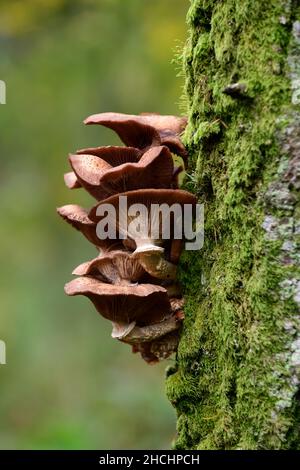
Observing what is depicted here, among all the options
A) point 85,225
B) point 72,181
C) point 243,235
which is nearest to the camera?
point 243,235

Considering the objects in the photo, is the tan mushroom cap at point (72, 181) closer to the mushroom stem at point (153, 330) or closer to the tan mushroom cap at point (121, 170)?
the tan mushroom cap at point (121, 170)

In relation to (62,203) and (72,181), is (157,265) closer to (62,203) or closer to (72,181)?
(72,181)

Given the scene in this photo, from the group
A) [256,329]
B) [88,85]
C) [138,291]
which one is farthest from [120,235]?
[88,85]

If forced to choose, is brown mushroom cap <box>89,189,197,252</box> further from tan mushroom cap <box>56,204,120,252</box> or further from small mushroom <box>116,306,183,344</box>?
small mushroom <box>116,306,183,344</box>

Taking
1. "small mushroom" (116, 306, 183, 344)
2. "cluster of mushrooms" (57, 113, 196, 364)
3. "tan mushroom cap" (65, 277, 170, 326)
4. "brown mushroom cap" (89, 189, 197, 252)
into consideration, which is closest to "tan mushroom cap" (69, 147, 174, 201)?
"cluster of mushrooms" (57, 113, 196, 364)

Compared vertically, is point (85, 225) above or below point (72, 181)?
below

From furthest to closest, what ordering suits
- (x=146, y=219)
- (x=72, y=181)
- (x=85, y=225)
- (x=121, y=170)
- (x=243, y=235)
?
(x=72, y=181)
(x=85, y=225)
(x=146, y=219)
(x=121, y=170)
(x=243, y=235)

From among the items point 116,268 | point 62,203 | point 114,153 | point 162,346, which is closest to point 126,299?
point 116,268

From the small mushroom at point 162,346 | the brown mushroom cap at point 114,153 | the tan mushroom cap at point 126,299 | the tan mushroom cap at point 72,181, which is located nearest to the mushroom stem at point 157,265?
the tan mushroom cap at point 126,299
